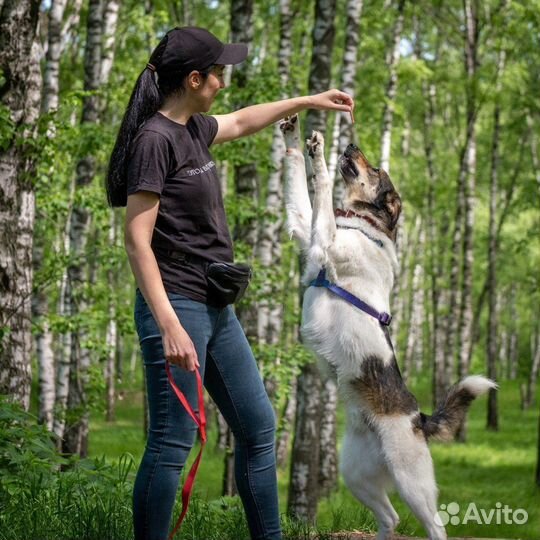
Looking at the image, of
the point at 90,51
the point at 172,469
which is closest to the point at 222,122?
the point at 172,469

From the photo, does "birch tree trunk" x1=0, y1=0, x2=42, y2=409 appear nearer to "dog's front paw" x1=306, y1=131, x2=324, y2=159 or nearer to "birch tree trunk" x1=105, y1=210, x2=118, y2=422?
"dog's front paw" x1=306, y1=131, x2=324, y2=159

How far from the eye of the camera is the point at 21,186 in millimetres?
6992

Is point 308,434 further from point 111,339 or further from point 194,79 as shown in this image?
point 111,339

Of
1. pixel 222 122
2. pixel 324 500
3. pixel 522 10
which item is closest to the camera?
pixel 222 122

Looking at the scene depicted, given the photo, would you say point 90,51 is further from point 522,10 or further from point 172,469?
point 172,469

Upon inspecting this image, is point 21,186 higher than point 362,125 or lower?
lower

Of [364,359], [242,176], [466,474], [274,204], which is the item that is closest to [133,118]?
[364,359]

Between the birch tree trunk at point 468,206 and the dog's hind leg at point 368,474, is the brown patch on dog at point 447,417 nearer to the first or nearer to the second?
the dog's hind leg at point 368,474

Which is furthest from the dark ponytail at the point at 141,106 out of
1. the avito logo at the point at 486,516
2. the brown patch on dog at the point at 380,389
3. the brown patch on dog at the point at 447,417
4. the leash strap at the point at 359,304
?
the avito logo at the point at 486,516

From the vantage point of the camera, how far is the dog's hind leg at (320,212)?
547 cm

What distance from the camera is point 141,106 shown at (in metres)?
4.25

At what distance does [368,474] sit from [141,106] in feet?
8.23

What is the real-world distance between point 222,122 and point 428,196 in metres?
26.4

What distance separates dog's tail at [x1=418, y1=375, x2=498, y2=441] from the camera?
5.42 m
